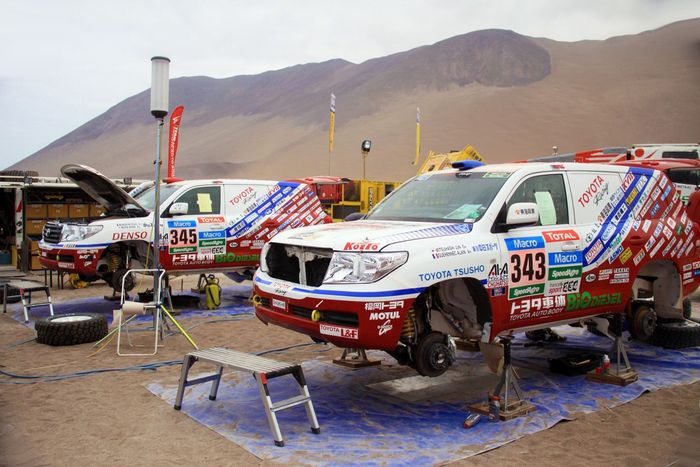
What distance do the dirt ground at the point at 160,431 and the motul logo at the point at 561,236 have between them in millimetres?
1528

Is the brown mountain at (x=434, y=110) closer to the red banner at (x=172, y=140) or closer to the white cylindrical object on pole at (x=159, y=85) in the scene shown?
the red banner at (x=172, y=140)

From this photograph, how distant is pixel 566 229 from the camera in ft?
19.4

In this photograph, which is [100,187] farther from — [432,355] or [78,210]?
[78,210]

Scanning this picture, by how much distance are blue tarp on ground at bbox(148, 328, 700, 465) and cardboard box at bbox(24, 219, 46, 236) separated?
37.5 feet

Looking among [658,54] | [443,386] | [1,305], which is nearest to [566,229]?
[443,386]

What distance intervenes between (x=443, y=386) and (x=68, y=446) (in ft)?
11.0

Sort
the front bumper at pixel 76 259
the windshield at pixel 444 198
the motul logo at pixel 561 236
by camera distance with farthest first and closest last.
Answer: the front bumper at pixel 76 259 < the motul logo at pixel 561 236 < the windshield at pixel 444 198

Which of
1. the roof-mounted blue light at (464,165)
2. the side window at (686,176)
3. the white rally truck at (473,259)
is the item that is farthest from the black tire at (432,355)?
the side window at (686,176)

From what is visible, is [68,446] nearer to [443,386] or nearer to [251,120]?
[443,386]

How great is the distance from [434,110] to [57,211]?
247 feet

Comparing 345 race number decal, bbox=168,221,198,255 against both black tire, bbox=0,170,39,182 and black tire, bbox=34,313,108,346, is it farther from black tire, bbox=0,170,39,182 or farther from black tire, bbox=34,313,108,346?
black tire, bbox=0,170,39,182

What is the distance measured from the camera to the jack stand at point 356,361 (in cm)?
673

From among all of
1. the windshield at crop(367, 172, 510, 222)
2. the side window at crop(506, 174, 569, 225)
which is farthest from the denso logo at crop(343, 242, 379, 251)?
the side window at crop(506, 174, 569, 225)

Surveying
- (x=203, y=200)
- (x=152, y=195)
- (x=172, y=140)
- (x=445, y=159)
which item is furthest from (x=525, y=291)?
(x=172, y=140)
